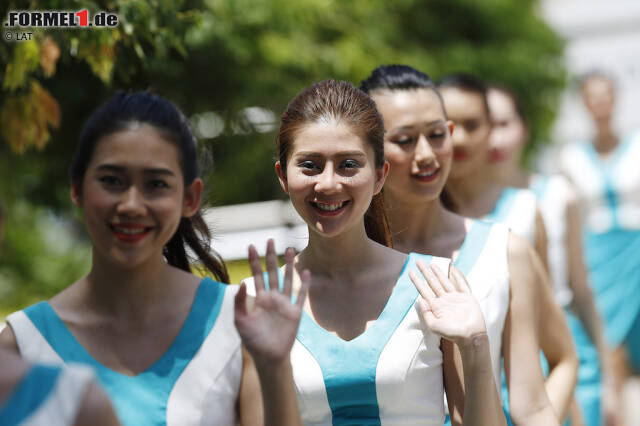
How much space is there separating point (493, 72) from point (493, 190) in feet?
31.3

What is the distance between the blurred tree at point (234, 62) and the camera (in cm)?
373

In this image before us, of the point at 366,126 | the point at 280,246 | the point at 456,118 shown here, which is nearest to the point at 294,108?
the point at 366,126

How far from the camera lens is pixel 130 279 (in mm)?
2730

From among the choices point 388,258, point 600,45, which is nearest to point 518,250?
point 388,258

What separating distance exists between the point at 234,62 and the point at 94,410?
6.92 m

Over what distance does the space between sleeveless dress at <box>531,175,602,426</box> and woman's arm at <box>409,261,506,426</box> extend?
7.32ft

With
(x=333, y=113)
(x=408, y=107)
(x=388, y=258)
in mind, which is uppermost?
(x=408, y=107)

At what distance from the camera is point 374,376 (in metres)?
2.84

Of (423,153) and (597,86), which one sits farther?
(597,86)

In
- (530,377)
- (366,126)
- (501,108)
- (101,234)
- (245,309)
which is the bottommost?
(530,377)

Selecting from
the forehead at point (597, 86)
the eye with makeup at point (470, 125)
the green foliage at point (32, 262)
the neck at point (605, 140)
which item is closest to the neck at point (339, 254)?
the eye with makeup at point (470, 125)

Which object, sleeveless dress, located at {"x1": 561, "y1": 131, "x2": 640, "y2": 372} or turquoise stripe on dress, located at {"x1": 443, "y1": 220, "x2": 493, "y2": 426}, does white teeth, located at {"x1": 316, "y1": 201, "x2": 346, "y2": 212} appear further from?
sleeveless dress, located at {"x1": 561, "y1": 131, "x2": 640, "y2": 372}

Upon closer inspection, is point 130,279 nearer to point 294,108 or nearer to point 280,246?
point 294,108

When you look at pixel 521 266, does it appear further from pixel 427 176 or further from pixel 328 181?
pixel 328 181
